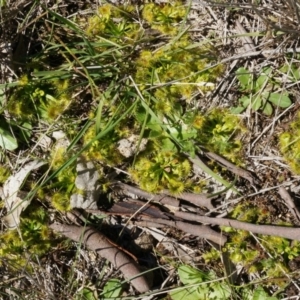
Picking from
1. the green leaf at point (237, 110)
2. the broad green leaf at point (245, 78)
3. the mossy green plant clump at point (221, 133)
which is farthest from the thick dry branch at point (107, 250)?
the broad green leaf at point (245, 78)

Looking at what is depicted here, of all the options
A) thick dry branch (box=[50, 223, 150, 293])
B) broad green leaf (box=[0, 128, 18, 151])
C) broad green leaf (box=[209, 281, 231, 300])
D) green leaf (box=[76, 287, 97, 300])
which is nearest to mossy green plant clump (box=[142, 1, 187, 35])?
broad green leaf (box=[0, 128, 18, 151])

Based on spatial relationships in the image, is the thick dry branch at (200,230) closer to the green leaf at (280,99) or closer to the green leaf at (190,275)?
the green leaf at (190,275)

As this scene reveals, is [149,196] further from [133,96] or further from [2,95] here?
[2,95]

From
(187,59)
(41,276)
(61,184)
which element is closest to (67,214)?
(61,184)

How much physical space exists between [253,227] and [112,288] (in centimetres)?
73

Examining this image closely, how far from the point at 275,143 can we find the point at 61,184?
103 centimetres

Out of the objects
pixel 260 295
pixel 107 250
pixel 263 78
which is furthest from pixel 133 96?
pixel 260 295

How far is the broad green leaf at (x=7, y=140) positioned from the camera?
267cm

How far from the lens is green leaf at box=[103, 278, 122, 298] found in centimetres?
259

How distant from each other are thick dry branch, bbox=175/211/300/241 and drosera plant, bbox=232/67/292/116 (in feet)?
1.67

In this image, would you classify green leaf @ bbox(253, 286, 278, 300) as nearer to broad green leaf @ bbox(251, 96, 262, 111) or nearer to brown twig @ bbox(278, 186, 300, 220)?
brown twig @ bbox(278, 186, 300, 220)

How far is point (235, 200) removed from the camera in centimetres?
249

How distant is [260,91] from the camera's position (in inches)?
97.6

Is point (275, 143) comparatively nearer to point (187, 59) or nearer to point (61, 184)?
point (187, 59)
